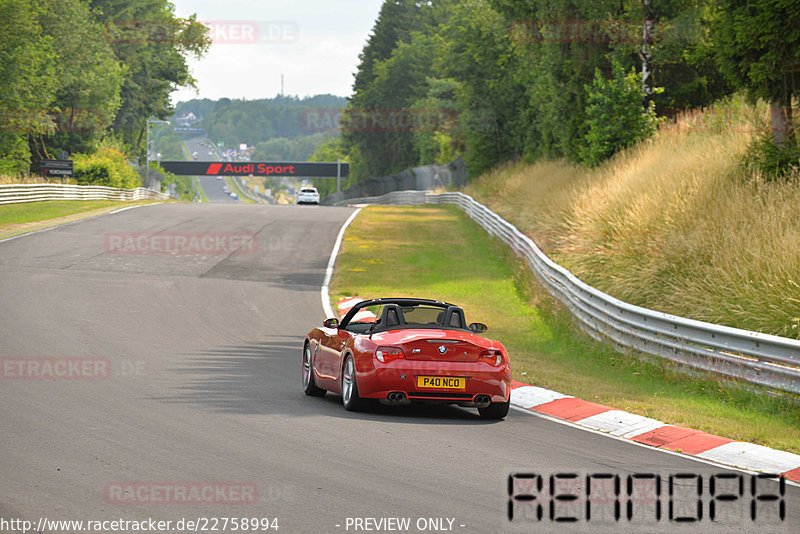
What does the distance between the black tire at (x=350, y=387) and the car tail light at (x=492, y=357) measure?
4.52 ft

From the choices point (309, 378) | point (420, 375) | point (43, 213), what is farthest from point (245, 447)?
point (43, 213)

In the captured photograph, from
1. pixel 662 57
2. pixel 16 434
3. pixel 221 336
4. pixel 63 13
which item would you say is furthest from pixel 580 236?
pixel 63 13

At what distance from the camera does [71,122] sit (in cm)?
6856

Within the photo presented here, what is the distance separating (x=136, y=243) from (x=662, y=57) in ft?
60.2

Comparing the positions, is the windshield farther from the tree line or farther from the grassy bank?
the tree line

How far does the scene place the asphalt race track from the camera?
19.6ft

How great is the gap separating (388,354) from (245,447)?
246 cm

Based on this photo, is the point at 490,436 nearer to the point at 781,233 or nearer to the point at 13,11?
the point at 781,233

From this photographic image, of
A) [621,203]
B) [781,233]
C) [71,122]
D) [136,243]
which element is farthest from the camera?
[71,122]

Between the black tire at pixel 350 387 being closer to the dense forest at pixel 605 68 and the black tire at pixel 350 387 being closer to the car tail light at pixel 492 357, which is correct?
the car tail light at pixel 492 357

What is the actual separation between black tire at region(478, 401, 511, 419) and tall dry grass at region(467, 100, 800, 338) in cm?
413

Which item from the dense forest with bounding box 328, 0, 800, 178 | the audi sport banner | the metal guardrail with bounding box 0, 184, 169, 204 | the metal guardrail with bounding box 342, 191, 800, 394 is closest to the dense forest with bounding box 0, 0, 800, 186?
the dense forest with bounding box 328, 0, 800, 178
